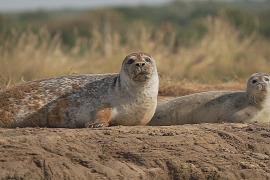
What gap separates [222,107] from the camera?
30.0ft

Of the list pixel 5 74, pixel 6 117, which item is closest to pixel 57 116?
pixel 6 117

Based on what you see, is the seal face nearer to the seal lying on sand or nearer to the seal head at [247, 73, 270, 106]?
the seal lying on sand

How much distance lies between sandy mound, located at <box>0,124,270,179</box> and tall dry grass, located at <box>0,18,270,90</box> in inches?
155

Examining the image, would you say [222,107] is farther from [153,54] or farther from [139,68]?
[153,54]

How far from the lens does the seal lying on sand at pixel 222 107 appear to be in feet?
29.5

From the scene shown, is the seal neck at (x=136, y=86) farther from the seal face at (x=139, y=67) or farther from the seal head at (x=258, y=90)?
the seal head at (x=258, y=90)

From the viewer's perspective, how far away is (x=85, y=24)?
1587 inches

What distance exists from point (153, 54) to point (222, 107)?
620 centimetres

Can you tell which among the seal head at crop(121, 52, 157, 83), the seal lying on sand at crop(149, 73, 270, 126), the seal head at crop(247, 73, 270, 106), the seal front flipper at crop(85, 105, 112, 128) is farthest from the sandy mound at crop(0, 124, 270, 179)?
the seal head at crop(247, 73, 270, 106)

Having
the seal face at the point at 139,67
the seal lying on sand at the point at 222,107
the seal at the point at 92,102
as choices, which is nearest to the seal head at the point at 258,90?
the seal lying on sand at the point at 222,107

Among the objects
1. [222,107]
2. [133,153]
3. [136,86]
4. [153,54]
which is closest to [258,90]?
[222,107]

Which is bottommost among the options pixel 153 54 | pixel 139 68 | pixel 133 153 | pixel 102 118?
pixel 133 153

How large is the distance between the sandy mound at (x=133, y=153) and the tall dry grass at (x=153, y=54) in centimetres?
394

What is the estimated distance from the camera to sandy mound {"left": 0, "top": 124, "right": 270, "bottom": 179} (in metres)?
6.50
